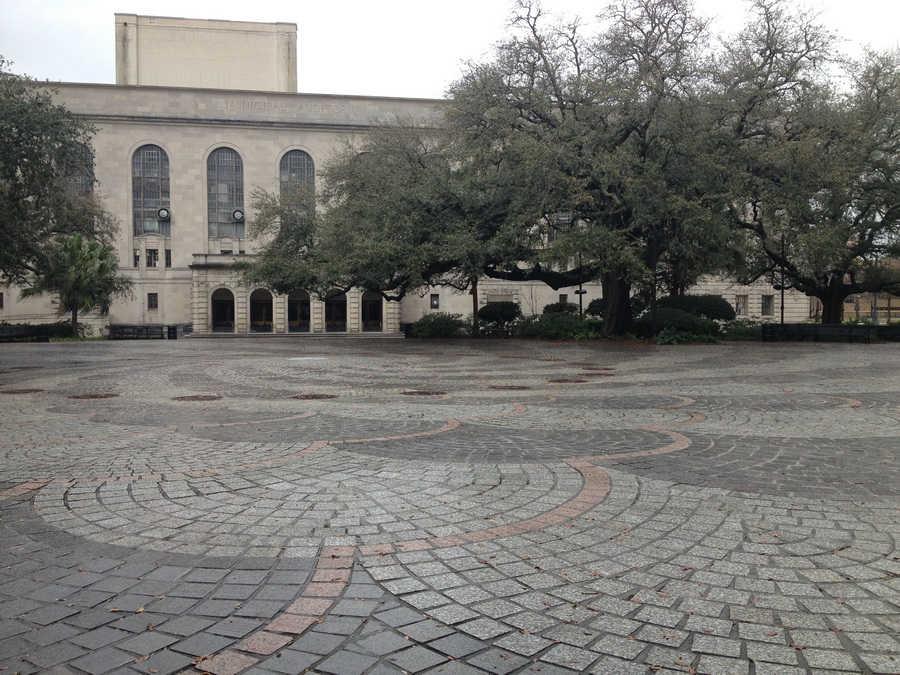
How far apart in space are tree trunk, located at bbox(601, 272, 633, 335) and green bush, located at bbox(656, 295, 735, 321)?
6458mm

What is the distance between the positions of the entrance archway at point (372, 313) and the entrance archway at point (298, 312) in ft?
17.0

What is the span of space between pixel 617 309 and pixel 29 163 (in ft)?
74.3

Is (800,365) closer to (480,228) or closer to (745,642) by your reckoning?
(480,228)

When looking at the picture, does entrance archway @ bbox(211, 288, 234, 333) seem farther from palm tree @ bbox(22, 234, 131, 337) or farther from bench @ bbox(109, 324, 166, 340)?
palm tree @ bbox(22, 234, 131, 337)

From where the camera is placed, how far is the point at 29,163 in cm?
2036

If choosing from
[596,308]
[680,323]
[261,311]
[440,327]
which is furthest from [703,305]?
[261,311]

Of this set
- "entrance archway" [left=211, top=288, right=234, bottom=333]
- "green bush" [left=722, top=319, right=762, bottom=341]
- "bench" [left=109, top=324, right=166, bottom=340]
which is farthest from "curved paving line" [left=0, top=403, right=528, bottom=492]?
"entrance archway" [left=211, top=288, right=234, bottom=333]

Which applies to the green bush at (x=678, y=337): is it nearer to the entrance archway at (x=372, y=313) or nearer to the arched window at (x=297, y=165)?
the entrance archway at (x=372, y=313)

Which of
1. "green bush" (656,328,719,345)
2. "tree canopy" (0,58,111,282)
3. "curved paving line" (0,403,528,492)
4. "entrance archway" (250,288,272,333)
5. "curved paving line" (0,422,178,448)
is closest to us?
"curved paving line" (0,403,528,492)

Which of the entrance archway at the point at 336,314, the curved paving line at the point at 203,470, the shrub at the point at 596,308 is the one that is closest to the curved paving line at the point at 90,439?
the curved paving line at the point at 203,470

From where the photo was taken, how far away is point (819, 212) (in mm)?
25344

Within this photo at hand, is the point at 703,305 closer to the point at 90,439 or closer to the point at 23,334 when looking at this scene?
the point at 90,439

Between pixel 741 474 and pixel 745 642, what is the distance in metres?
2.92

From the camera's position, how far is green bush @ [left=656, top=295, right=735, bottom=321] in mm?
32969
